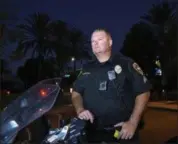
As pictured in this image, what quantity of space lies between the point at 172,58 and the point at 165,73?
124 centimetres

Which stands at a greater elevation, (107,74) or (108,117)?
(107,74)

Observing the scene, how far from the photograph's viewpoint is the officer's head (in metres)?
2.62

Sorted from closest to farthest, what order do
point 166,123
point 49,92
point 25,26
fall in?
point 49,92 < point 166,123 < point 25,26

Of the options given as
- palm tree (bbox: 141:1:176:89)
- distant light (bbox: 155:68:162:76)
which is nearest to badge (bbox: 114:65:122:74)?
palm tree (bbox: 141:1:176:89)

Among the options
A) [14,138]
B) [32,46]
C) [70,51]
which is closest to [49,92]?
[14,138]

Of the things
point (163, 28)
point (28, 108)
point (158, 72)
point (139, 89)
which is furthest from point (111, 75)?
point (158, 72)

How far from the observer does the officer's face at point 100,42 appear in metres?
2.62

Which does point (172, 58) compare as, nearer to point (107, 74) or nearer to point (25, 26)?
point (25, 26)

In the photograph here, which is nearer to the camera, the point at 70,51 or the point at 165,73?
the point at 165,73

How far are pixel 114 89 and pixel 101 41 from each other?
33 cm

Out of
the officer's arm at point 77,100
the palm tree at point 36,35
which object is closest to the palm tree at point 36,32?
the palm tree at point 36,35

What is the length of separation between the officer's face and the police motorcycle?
359mm

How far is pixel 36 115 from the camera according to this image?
2.14 metres

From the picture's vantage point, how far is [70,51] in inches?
1394
